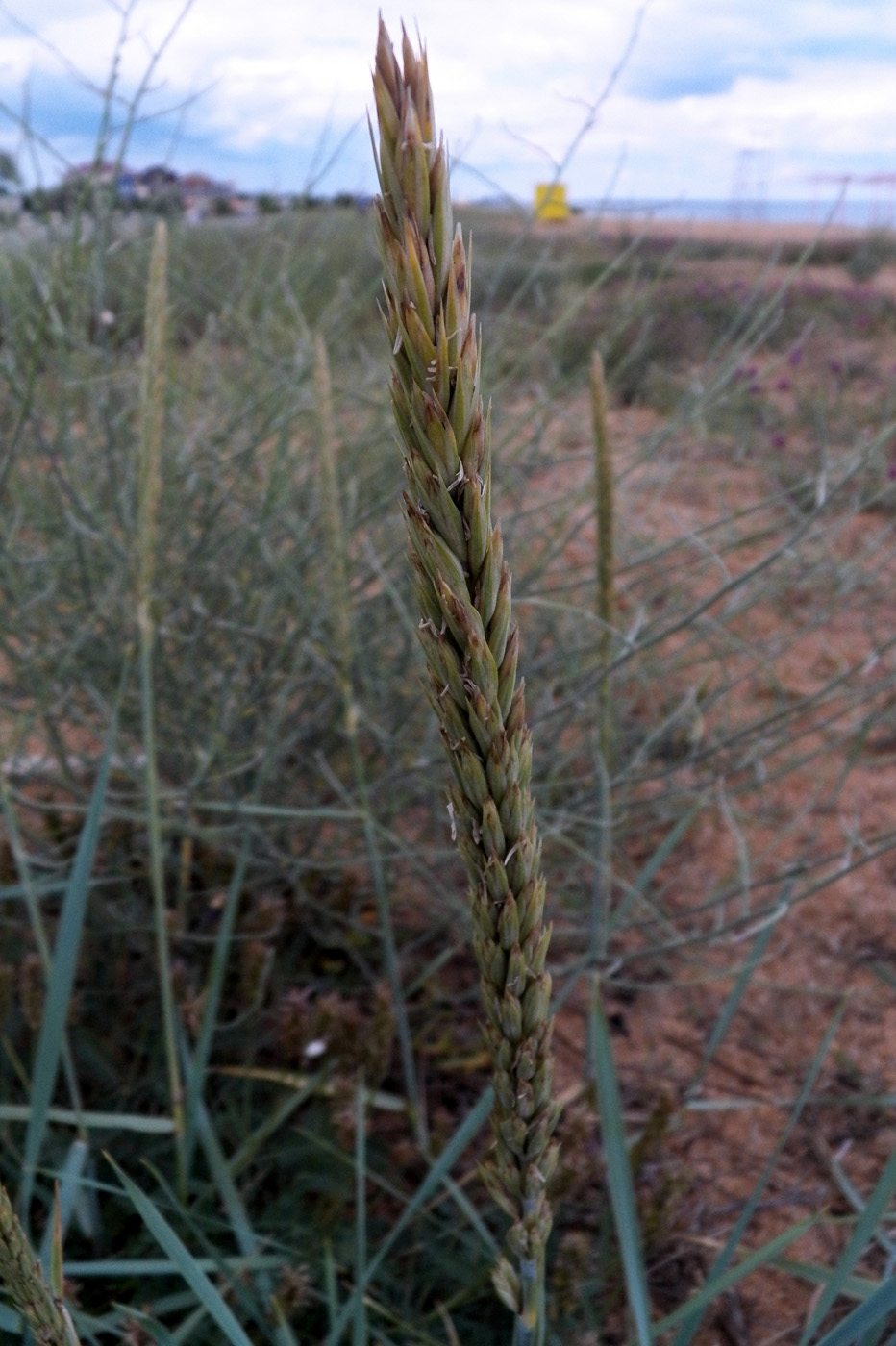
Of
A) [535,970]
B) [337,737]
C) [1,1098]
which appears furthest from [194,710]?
[535,970]

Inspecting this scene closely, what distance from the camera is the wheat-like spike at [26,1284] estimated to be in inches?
19.0

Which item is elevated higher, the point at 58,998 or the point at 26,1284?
the point at 26,1284

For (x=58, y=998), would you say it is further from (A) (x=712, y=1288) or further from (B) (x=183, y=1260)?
(A) (x=712, y=1288)

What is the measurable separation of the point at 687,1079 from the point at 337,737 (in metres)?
0.78

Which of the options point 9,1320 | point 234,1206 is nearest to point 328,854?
point 234,1206

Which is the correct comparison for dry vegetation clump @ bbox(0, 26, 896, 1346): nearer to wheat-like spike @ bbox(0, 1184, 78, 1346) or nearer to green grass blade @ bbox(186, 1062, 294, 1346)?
green grass blade @ bbox(186, 1062, 294, 1346)

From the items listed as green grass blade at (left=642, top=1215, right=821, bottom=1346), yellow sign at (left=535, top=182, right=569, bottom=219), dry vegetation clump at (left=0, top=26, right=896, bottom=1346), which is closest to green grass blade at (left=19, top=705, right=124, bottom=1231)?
dry vegetation clump at (left=0, top=26, right=896, bottom=1346)

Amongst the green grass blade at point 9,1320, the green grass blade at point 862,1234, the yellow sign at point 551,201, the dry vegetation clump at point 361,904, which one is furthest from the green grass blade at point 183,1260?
the yellow sign at point 551,201

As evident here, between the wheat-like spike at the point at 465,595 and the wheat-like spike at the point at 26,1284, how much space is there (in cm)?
22

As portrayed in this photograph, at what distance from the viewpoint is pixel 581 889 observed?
6.36ft

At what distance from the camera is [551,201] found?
1597 mm

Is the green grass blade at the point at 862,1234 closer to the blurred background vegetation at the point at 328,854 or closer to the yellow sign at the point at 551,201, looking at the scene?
the blurred background vegetation at the point at 328,854

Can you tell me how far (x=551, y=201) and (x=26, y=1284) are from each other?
1.51 m

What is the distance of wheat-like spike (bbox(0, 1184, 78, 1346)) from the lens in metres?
0.48
